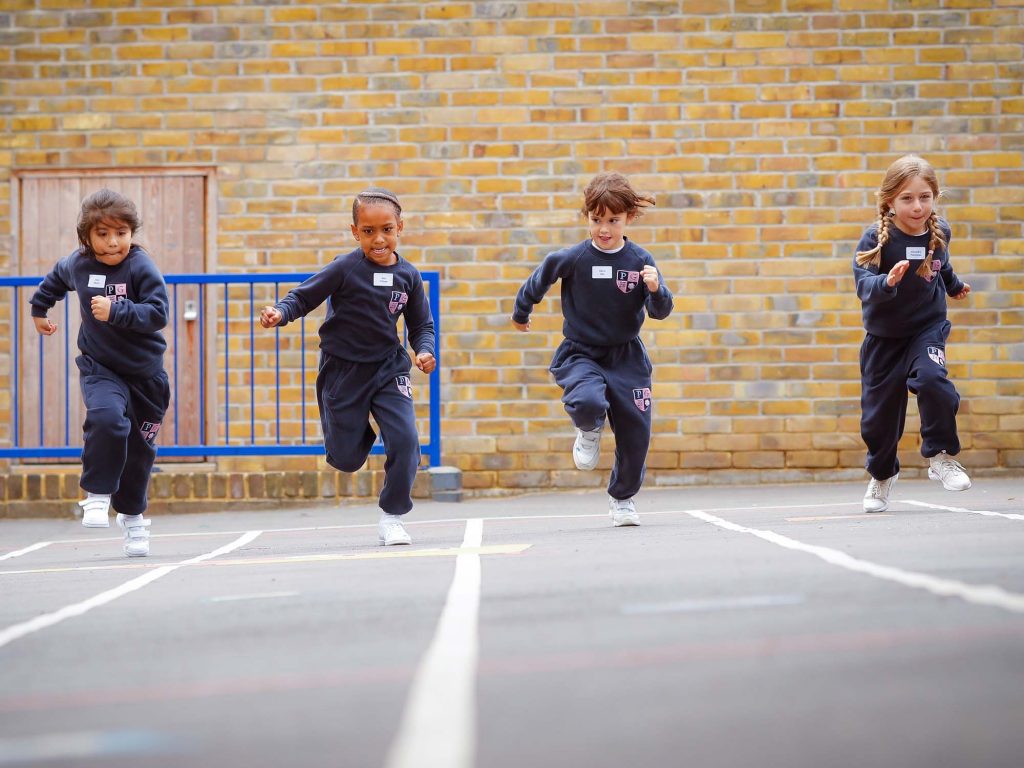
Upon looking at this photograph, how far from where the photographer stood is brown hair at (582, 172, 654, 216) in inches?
208

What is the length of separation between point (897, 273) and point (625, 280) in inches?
43.3


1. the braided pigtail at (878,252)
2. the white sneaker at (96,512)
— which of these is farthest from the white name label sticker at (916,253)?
the white sneaker at (96,512)

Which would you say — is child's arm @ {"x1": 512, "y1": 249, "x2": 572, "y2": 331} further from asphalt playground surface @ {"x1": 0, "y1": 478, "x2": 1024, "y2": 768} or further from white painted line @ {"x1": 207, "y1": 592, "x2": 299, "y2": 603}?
white painted line @ {"x1": 207, "y1": 592, "x2": 299, "y2": 603}

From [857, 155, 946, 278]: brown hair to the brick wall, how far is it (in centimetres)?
279

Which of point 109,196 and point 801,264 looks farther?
point 801,264

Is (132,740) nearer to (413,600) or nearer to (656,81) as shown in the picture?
(413,600)

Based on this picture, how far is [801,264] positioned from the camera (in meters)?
8.18

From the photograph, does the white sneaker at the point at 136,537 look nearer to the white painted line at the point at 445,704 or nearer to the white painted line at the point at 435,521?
the white painted line at the point at 435,521

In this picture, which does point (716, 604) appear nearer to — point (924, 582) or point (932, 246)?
point (924, 582)

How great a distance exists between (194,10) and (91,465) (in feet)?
14.2

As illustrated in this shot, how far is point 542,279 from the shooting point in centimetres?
547

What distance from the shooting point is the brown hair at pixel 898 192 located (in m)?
5.28

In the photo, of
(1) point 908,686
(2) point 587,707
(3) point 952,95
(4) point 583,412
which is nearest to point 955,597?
(1) point 908,686

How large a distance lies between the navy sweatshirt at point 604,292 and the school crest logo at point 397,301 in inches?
24.1
